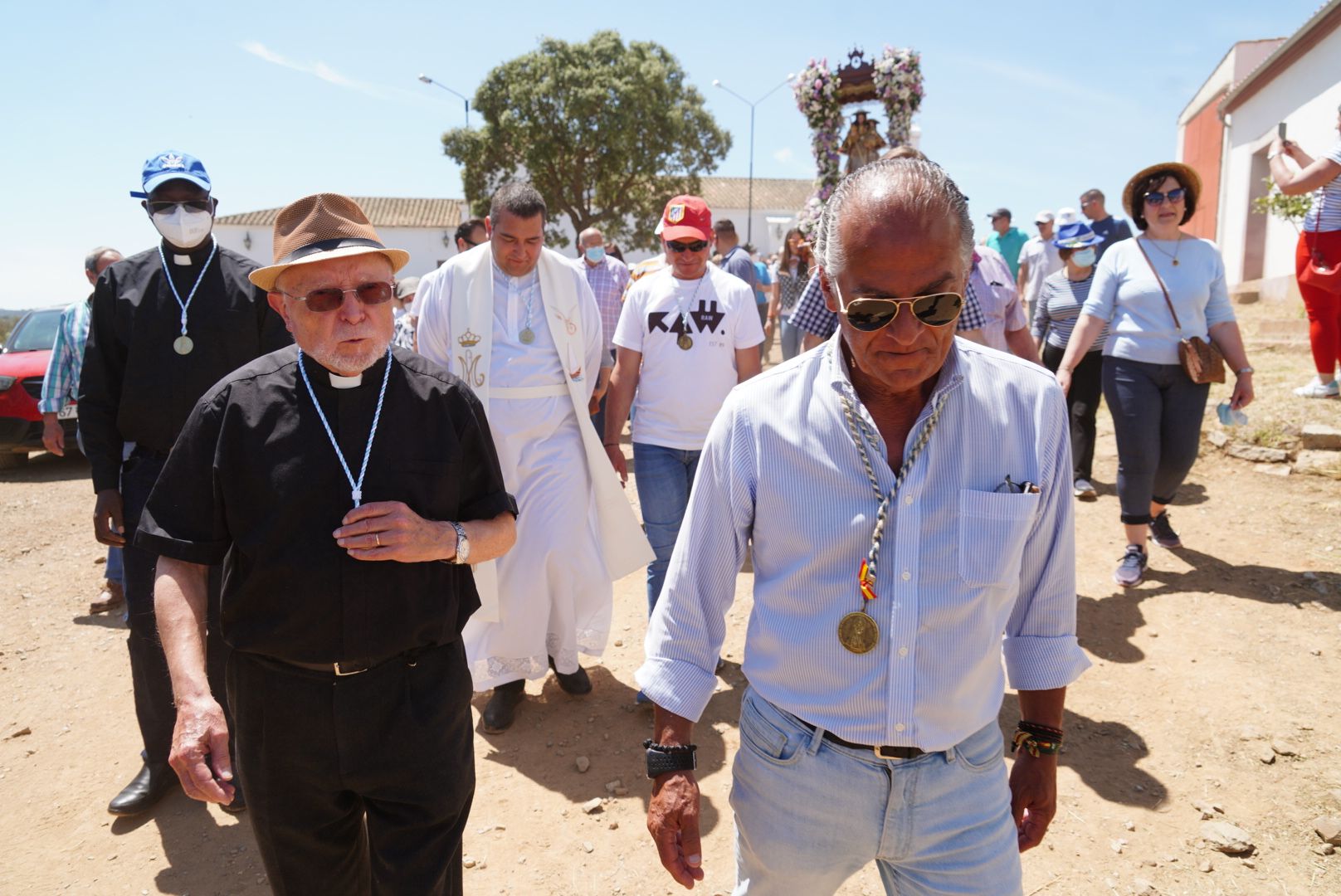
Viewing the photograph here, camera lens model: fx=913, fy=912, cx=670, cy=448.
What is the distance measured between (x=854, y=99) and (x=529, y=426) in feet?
26.9

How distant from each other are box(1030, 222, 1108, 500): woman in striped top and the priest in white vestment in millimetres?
A: 4575

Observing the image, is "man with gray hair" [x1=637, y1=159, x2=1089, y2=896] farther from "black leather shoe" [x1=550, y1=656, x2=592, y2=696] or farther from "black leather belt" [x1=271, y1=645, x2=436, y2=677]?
"black leather shoe" [x1=550, y1=656, x2=592, y2=696]

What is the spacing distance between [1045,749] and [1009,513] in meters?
0.56

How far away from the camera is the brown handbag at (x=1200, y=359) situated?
500 cm

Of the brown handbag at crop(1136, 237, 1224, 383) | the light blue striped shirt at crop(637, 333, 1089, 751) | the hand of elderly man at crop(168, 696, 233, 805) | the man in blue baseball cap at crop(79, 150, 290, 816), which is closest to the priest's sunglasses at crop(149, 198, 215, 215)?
the man in blue baseball cap at crop(79, 150, 290, 816)

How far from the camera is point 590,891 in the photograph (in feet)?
10.3

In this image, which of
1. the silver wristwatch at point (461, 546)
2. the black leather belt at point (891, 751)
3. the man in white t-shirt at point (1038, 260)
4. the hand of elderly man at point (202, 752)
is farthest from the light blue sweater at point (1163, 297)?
the man in white t-shirt at point (1038, 260)

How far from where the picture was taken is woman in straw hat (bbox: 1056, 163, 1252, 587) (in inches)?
202

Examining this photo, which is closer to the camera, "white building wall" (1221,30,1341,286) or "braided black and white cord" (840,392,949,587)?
"braided black and white cord" (840,392,949,587)

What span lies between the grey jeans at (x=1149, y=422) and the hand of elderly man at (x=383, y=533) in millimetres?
4486

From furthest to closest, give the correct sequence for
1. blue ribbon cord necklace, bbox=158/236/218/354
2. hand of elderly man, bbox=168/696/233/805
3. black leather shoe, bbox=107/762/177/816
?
black leather shoe, bbox=107/762/177/816 < blue ribbon cord necklace, bbox=158/236/218/354 < hand of elderly man, bbox=168/696/233/805

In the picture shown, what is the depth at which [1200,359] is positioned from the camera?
5012 mm

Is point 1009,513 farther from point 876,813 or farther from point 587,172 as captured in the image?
point 587,172

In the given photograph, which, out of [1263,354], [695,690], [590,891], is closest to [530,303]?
[590,891]
